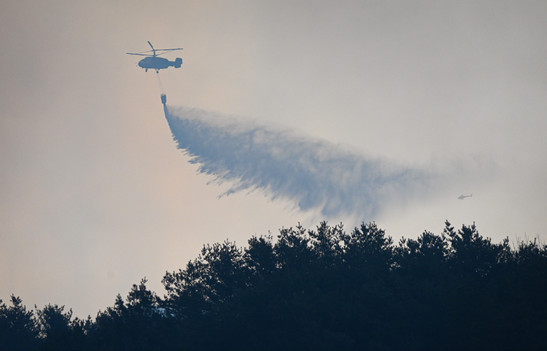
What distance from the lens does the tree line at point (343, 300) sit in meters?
41.9

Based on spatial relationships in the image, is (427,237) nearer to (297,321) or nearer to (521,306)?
(521,306)

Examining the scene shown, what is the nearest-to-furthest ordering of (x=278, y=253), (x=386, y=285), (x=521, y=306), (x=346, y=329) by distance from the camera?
(x=521, y=306)
(x=346, y=329)
(x=386, y=285)
(x=278, y=253)

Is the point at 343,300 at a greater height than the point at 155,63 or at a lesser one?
lesser

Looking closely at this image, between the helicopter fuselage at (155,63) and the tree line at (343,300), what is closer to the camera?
the tree line at (343,300)

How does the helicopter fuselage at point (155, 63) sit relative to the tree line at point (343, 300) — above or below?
above

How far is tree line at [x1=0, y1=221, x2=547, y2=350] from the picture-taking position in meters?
41.9

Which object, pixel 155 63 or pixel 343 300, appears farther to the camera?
pixel 155 63

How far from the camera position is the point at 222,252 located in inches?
2291

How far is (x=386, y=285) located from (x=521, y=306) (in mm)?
12502

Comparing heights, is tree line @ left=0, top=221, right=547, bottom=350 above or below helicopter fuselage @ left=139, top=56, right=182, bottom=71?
below

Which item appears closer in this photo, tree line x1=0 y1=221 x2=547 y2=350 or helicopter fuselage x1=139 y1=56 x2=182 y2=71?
tree line x1=0 y1=221 x2=547 y2=350

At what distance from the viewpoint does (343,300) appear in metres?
47.5

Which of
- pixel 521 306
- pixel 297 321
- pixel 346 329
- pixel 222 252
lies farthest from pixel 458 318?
pixel 222 252

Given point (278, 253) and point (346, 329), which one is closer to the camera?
point (346, 329)
